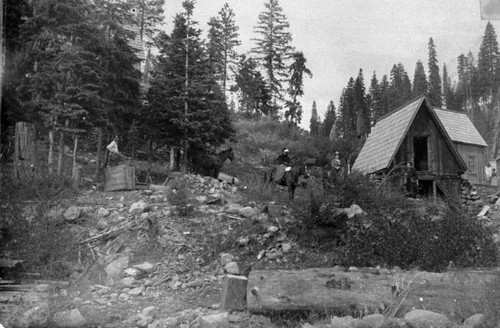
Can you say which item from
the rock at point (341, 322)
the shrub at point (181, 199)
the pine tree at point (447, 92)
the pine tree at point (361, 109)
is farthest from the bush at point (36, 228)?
the pine tree at point (447, 92)

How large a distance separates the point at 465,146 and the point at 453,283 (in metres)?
5.59

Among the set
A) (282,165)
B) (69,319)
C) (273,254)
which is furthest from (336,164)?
(69,319)

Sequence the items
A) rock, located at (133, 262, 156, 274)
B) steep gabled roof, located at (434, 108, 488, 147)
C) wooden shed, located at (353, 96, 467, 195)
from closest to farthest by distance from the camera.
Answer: rock, located at (133, 262, 156, 274) < wooden shed, located at (353, 96, 467, 195) < steep gabled roof, located at (434, 108, 488, 147)

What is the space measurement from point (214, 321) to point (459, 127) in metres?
6.60

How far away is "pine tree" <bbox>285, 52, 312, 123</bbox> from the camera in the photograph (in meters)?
6.16

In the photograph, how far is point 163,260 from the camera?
18.1 feet

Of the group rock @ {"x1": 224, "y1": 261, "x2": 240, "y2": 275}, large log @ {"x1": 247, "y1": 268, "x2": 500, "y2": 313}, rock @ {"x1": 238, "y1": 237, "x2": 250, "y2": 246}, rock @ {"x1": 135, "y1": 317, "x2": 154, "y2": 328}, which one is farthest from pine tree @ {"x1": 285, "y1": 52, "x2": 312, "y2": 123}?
rock @ {"x1": 135, "y1": 317, "x2": 154, "y2": 328}

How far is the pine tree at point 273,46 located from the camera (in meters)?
5.86

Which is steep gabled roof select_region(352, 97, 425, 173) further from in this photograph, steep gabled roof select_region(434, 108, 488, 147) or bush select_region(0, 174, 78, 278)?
bush select_region(0, 174, 78, 278)

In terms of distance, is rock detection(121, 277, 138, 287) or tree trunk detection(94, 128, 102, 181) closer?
rock detection(121, 277, 138, 287)

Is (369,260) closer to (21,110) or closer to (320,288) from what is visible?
(320,288)

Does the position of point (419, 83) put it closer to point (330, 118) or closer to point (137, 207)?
point (330, 118)

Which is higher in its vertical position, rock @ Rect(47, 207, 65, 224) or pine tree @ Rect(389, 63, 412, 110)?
pine tree @ Rect(389, 63, 412, 110)

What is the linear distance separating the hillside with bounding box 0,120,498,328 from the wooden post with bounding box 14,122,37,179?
0.19 metres
